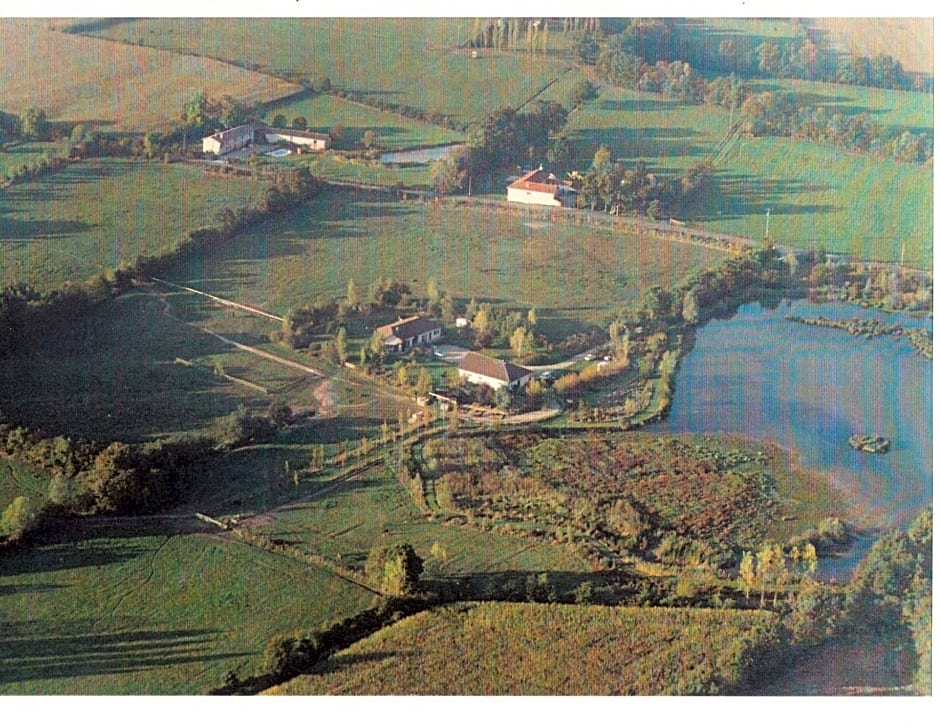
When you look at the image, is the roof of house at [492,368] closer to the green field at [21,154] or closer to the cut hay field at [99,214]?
the cut hay field at [99,214]

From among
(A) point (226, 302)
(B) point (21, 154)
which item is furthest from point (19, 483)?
(B) point (21, 154)

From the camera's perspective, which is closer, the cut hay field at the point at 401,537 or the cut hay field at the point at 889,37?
the cut hay field at the point at 401,537

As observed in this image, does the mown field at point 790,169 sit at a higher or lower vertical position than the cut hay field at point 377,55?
lower

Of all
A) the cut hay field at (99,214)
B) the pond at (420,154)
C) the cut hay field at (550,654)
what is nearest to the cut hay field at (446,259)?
the cut hay field at (99,214)

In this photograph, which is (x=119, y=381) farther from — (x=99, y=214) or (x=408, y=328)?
(x=99, y=214)

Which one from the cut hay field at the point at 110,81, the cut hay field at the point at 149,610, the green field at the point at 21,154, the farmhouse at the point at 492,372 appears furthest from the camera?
the green field at the point at 21,154

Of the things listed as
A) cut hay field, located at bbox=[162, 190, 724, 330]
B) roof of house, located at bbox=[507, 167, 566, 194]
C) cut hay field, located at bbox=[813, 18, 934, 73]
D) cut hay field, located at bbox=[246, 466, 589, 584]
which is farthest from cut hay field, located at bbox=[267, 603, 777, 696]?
cut hay field, located at bbox=[813, 18, 934, 73]

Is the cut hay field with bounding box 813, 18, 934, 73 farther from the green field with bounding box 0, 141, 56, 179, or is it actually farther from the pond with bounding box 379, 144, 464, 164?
the green field with bounding box 0, 141, 56, 179
